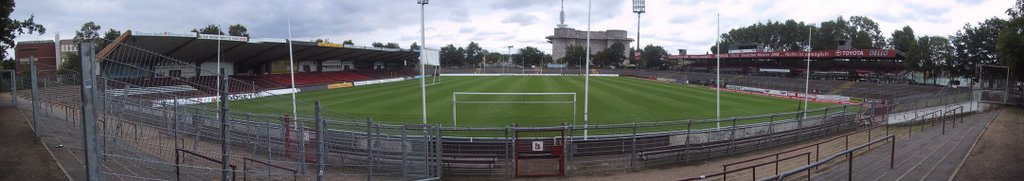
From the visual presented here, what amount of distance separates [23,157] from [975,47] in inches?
2680

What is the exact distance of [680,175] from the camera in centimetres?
1307

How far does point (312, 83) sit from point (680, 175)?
4343 centimetres

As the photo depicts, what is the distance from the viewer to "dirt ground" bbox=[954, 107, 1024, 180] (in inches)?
352

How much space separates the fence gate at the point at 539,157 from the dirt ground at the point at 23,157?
8.79 meters

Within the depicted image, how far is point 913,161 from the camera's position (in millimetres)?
10758

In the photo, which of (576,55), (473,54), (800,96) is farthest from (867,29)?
(473,54)

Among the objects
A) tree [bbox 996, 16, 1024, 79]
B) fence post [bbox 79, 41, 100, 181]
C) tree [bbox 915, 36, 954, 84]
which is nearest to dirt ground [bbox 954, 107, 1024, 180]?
fence post [bbox 79, 41, 100, 181]

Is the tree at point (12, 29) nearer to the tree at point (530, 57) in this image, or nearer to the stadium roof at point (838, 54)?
the stadium roof at point (838, 54)

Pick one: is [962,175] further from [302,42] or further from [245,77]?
[245,77]

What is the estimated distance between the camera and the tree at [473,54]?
161000 mm

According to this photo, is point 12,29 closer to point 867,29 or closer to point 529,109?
point 529,109

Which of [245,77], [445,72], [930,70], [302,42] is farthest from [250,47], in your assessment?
[930,70]

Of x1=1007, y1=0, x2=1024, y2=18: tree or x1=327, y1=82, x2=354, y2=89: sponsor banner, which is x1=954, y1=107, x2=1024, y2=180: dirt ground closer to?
x1=1007, y1=0, x2=1024, y2=18: tree

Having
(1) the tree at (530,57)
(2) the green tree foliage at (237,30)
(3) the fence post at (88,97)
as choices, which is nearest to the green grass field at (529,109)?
(3) the fence post at (88,97)
